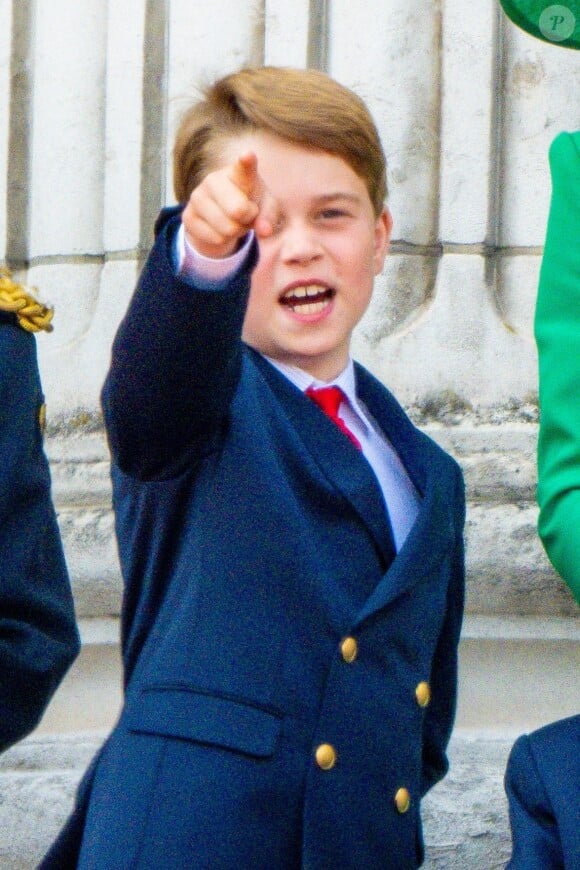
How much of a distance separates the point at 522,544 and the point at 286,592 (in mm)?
903

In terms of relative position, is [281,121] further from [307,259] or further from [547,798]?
[547,798]

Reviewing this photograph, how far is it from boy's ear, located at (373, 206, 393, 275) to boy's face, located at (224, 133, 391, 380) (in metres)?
0.08

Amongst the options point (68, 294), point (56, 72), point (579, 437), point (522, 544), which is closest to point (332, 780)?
point (579, 437)

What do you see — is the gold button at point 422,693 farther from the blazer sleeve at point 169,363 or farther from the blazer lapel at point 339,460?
the blazer sleeve at point 169,363

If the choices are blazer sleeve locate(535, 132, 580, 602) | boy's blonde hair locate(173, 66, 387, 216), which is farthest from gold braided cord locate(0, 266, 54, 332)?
blazer sleeve locate(535, 132, 580, 602)

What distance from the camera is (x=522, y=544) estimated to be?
8.16ft

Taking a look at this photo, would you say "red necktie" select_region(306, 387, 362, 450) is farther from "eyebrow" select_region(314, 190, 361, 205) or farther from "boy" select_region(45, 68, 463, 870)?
"eyebrow" select_region(314, 190, 361, 205)

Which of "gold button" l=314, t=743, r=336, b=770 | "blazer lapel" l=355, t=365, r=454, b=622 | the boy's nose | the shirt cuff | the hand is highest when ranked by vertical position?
the hand

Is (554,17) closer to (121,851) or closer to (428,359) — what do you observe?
(121,851)

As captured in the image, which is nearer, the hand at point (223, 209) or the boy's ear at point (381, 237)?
the hand at point (223, 209)

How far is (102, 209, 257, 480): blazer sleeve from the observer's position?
4.96ft

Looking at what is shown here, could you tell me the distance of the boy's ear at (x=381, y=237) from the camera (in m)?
1.93

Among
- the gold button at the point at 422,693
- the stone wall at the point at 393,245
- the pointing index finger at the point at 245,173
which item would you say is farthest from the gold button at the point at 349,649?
the stone wall at the point at 393,245

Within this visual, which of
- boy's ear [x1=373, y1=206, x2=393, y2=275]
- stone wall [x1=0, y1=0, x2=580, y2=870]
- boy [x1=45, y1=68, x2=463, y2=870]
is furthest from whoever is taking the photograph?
stone wall [x1=0, y1=0, x2=580, y2=870]
